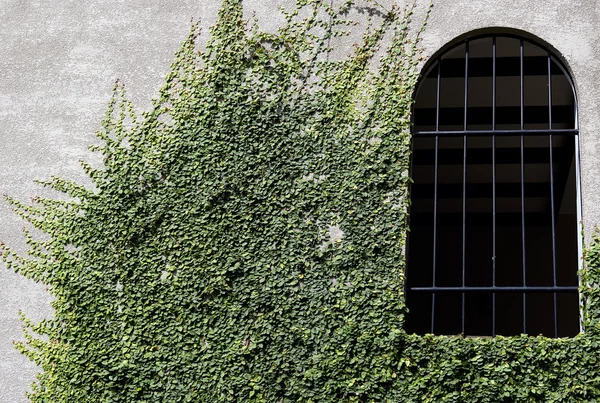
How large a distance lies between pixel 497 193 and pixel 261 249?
31.6ft

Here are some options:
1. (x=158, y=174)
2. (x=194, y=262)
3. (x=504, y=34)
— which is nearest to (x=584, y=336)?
(x=504, y=34)

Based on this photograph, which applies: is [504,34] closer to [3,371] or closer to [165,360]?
[165,360]

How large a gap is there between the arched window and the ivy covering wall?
286 cm

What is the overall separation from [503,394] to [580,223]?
1931 millimetres

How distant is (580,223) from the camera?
8.45 metres

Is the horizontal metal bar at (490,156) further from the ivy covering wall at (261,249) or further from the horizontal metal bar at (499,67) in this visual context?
the ivy covering wall at (261,249)

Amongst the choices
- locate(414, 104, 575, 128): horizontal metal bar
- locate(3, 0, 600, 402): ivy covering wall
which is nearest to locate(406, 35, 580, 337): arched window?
locate(414, 104, 575, 128): horizontal metal bar

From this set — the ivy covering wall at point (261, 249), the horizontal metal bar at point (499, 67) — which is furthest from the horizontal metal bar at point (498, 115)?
the ivy covering wall at point (261, 249)

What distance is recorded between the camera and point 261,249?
873 centimetres

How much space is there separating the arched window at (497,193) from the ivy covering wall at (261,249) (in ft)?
9.40

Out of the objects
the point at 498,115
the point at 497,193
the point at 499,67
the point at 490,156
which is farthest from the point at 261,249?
the point at 497,193

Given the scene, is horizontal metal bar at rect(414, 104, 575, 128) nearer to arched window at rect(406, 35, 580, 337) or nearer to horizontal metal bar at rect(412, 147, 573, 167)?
arched window at rect(406, 35, 580, 337)

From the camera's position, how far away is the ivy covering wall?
26.7 ft

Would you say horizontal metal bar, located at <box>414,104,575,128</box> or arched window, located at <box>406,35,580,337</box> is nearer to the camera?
arched window, located at <box>406,35,580,337</box>
